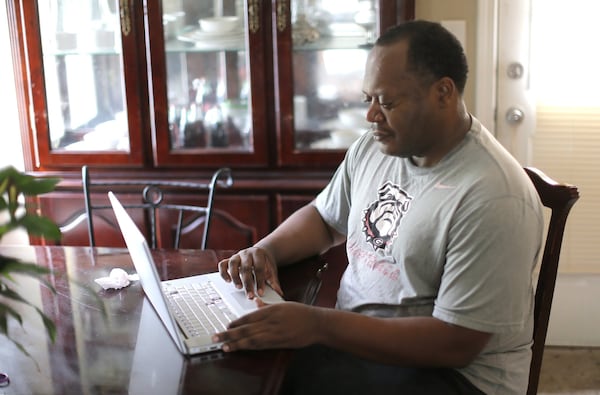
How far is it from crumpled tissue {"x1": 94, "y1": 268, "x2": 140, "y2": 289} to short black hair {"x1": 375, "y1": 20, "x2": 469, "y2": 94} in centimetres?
71

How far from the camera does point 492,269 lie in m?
1.18

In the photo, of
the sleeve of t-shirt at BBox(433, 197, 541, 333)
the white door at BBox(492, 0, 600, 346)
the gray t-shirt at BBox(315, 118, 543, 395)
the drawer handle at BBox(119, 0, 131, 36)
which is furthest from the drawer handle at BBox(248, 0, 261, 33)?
the sleeve of t-shirt at BBox(433, 197, 541, 333)

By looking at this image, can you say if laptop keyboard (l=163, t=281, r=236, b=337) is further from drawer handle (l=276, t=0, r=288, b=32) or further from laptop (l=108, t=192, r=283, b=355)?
drawer handle (l=276, t=0, r=288, b=32)

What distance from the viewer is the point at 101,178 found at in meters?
2.55

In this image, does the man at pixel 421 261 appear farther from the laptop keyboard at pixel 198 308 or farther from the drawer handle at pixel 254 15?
the drawer handle at pixel 254 15

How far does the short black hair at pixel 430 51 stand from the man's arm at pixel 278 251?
1.60ft

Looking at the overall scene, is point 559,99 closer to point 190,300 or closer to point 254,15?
point 254,15

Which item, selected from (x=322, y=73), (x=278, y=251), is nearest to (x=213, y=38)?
(x=322, y=73)

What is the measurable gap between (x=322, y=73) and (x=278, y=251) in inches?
44.7

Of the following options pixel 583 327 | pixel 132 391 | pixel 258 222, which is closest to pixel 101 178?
pixel 258 222

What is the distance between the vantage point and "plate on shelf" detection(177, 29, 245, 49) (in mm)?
2477

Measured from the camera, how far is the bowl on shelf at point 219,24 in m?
2.48

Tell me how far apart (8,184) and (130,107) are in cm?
176

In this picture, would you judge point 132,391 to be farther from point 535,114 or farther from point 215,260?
point 535,114
